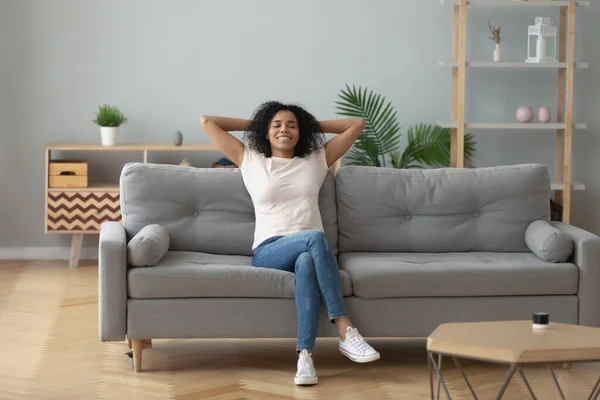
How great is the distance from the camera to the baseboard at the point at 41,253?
6.48m

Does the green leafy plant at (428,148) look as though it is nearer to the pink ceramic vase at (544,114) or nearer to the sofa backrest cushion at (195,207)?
the pink ceramic vase at (544,114)

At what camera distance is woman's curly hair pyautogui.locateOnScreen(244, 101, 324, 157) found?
14.0 ft

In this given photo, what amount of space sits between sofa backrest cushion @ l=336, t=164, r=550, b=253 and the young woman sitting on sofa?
0.71 ft

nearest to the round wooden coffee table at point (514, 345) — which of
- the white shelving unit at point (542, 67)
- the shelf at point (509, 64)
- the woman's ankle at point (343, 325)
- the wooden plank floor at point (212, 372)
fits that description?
the wooden plank floor at point (212, 372)

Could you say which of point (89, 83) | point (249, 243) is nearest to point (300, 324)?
point (249, 243)

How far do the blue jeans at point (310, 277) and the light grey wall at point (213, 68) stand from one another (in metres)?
2.69

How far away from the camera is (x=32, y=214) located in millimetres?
6492

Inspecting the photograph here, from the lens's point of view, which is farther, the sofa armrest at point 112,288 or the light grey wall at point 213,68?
the light grey wall at point 213,68

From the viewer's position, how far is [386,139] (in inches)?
250

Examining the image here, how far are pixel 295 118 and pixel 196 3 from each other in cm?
240

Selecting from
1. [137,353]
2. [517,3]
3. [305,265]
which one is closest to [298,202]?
[305,265]

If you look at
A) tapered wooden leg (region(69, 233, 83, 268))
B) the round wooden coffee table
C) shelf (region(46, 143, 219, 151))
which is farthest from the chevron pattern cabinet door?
the round wooden coffee table

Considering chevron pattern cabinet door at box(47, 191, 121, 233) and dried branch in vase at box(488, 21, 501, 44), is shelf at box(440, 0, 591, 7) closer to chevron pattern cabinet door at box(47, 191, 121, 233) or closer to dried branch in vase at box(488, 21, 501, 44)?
dried branch in vase at box(488, 21, 501, 44)

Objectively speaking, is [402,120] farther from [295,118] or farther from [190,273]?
[190,273]
